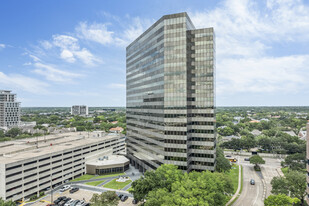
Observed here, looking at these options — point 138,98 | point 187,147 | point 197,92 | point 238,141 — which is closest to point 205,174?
point 187,147

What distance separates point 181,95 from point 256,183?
175ft

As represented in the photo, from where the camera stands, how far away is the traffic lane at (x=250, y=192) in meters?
67.9

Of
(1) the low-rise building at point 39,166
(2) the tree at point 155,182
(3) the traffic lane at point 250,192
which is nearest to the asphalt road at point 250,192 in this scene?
(3) the traffic lane at point 250,192

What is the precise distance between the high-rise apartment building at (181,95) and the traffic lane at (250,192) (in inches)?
618

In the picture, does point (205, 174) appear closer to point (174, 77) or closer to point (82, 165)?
point (174, 77)

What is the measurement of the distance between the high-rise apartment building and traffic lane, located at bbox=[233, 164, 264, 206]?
1570cm

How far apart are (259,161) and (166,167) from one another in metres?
65.2

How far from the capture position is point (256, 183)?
85.9 metres

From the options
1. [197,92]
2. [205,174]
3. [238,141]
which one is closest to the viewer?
[205,174]

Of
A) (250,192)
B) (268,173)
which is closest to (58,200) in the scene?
(250,192)

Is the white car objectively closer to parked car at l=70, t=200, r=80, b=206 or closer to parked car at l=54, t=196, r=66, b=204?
parked car at l=54, t=196, r=66, b=204

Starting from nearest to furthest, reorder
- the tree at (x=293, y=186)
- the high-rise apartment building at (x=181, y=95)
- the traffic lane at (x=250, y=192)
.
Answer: the tree at (x=293, y=186) → the traffic lane at (x=250, y=192) → the high-rise apartment building at (x=181, y=95)

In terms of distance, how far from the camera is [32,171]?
245ft

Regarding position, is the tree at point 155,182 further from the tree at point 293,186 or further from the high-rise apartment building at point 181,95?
the tree at point 293,186
